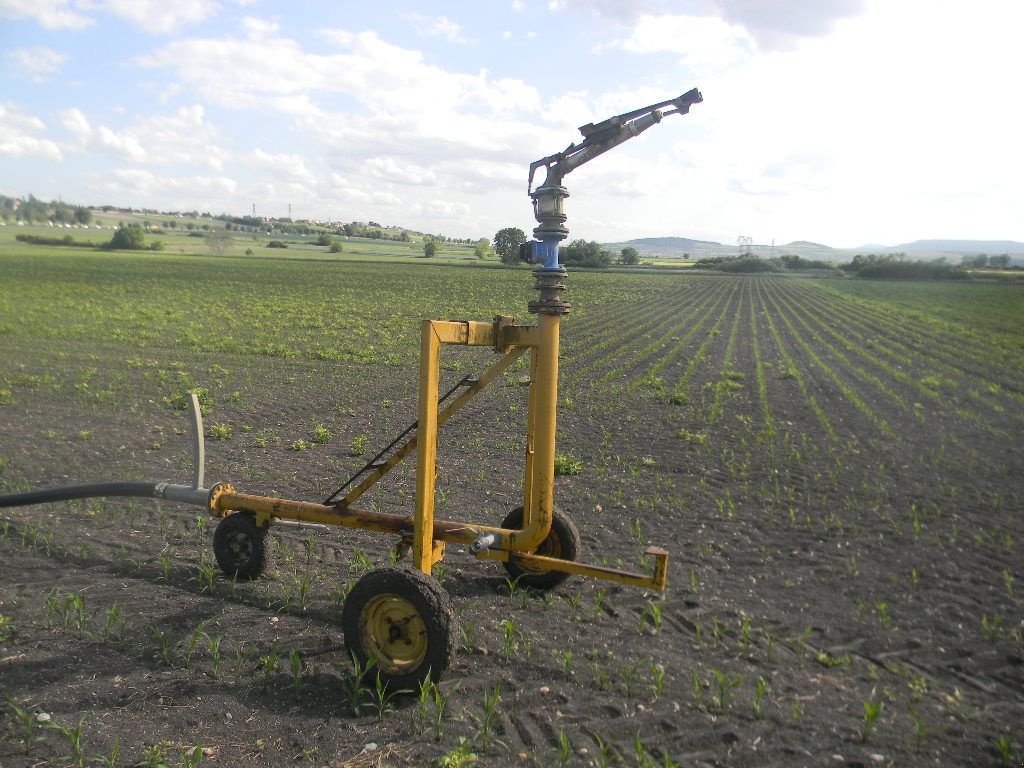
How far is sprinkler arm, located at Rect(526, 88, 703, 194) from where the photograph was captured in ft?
13.9

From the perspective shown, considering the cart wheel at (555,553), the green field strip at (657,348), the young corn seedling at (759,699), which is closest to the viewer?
the young corn seedling at (759,699)

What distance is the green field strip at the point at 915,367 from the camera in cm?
1284

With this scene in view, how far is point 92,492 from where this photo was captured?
5.26 m

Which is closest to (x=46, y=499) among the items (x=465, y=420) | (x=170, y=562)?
(x=170, y=562)

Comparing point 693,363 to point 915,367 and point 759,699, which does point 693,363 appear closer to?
point 915,367

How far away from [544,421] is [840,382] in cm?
1209

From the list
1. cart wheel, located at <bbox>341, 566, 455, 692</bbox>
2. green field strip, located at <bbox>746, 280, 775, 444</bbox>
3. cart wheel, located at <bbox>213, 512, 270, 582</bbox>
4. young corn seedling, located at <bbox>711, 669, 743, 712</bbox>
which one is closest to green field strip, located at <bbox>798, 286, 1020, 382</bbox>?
green field strip, located at <bbox>746, 280, 775, 444</bbox>

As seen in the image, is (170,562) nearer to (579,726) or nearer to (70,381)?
(579,726)

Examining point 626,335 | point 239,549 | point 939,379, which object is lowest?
point 239,549

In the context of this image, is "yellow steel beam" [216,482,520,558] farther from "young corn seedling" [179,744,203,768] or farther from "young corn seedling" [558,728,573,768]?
"young corn seedling" [179,744,203,768]

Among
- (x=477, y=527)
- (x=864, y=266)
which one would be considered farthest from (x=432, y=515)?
(x=864, y=266)

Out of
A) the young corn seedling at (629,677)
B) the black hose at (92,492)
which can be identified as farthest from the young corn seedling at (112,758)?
the young corn seedling at (629,677)

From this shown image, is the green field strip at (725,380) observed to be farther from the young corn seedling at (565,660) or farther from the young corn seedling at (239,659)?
the young corn seedling at (239,659)

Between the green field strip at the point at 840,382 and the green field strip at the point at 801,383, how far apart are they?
0.48 meters
